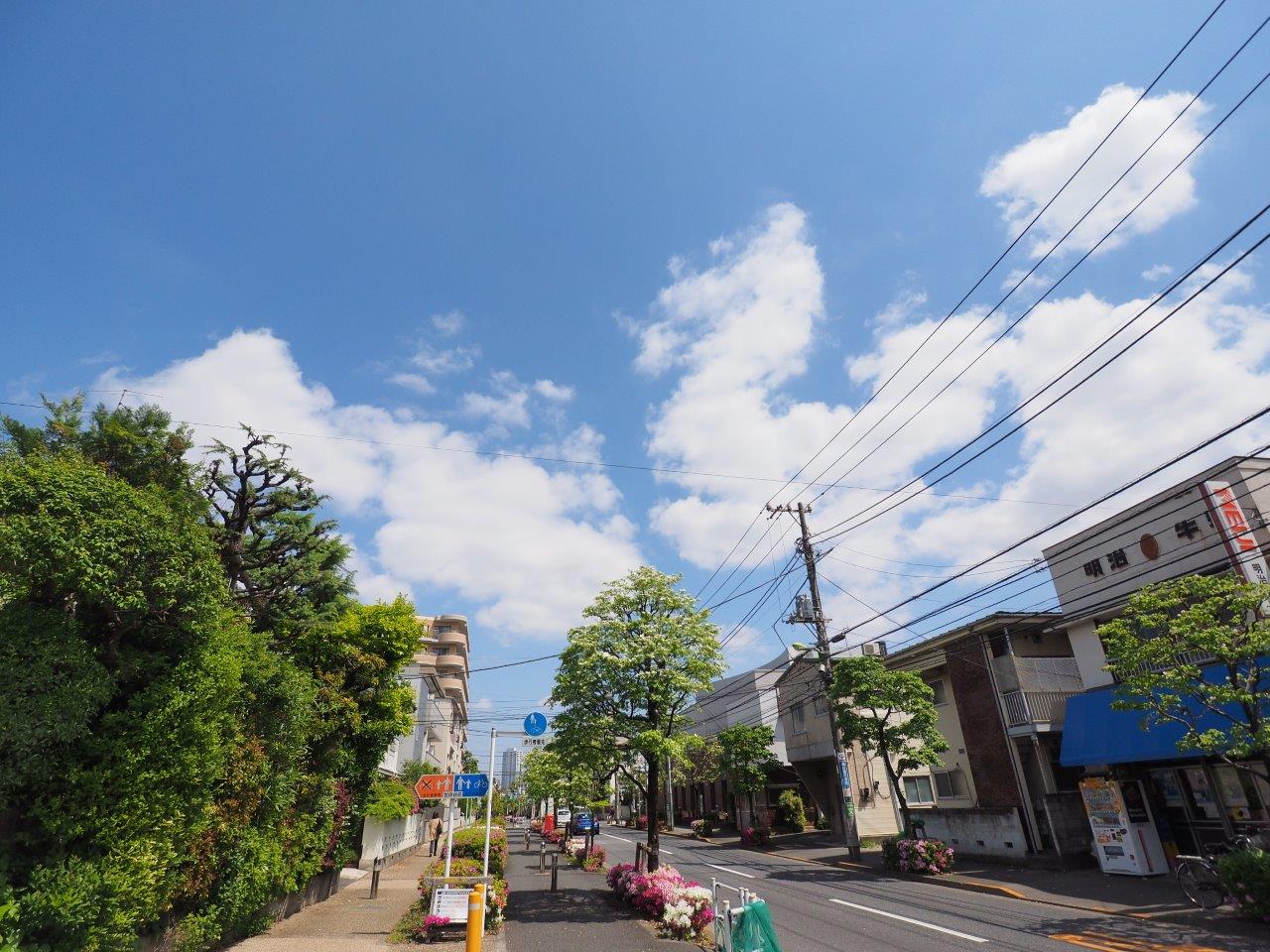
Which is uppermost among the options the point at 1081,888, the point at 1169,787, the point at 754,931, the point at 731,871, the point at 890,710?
the point at 890,710

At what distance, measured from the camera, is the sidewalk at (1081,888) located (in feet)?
41.1

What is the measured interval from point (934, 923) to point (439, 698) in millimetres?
44812

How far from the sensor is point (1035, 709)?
21.4 m

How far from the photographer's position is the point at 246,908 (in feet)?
35.6

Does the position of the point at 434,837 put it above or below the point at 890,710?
below

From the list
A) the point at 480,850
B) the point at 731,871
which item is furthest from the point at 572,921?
the point at 731,871

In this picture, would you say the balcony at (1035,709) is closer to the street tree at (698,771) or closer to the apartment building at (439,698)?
the street tree at (698,771)

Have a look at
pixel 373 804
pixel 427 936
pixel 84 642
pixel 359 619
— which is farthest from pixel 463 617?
pixel 84 642

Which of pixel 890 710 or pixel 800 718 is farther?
pixel 800 718

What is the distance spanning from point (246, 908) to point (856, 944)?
10703mm

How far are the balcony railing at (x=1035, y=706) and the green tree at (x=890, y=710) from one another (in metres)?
2.90

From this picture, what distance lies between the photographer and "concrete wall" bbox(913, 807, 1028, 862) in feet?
66.6

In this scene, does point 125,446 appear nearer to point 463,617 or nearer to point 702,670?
point 702,670

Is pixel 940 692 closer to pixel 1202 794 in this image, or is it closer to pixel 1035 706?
pixel 1035 706
